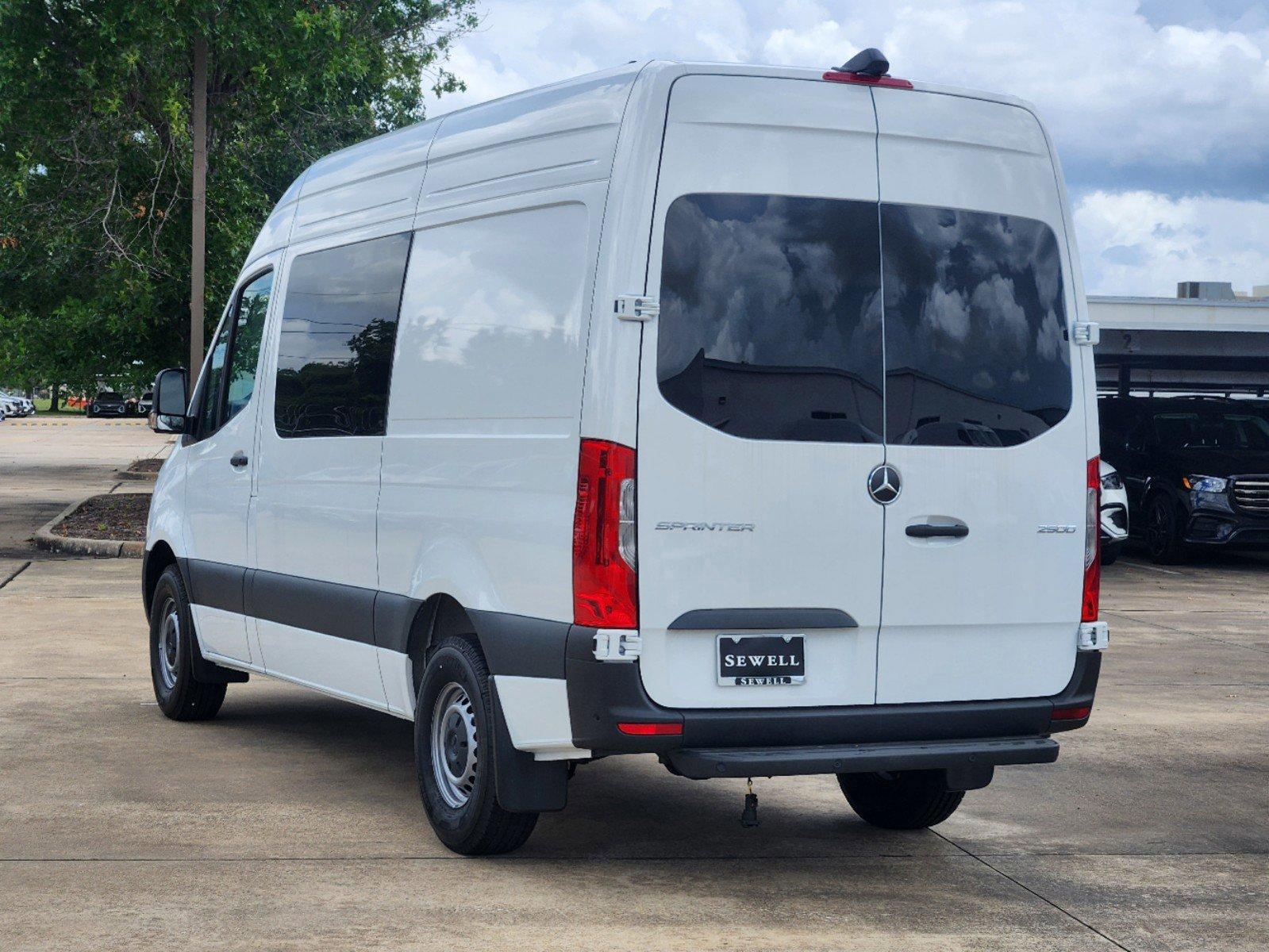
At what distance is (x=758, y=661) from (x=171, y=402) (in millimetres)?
4481

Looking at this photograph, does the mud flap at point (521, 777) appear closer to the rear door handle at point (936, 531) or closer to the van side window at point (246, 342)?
the rear door handle at point (936, 531)

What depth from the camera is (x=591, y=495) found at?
5.48 metres

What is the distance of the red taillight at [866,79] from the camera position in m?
5.93

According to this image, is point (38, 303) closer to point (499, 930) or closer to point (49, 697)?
point (49, 697)

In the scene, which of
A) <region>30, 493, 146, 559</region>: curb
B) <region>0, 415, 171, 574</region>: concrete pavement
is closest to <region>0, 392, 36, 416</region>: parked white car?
<region>0, 415, 171, 574</region>: concrete pavement

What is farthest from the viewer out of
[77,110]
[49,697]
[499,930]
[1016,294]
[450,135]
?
[77,110]

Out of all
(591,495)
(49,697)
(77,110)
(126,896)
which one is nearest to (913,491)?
(591,495)

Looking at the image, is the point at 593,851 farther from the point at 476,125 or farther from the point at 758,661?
→ the point at 476,125

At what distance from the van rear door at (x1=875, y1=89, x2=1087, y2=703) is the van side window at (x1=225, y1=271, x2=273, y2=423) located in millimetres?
3504

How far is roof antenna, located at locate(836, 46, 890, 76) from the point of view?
593 centimetres

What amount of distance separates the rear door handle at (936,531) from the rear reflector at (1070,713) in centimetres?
72

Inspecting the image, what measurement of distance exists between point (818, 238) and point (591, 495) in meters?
1.15

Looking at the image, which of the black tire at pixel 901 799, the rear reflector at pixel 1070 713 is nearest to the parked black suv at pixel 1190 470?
A: the black tire at pixel 901 799

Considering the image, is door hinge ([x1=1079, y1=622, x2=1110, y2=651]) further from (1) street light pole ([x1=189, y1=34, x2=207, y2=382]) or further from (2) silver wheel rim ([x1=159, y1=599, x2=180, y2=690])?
(1) street light pole ([x1=189, y1=34, x2=207, y2=382])
